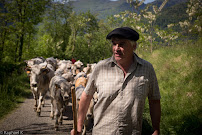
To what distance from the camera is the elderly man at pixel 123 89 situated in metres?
2.25

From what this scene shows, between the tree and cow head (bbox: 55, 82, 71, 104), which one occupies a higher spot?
the tree

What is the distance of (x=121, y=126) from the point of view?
2.24m

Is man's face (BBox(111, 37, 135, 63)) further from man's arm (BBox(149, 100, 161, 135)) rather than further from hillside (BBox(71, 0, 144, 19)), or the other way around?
hillside (BBox(71, 0, 144, 19))

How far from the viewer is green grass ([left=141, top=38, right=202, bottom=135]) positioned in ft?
16.5

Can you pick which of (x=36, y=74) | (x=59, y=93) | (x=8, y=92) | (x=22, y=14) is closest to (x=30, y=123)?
(x=59, y=93)

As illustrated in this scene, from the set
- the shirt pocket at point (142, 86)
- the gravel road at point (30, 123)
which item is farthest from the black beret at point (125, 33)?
the gravel road at point (30, 123)

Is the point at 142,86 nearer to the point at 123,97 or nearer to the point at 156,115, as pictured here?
the point at 123,97

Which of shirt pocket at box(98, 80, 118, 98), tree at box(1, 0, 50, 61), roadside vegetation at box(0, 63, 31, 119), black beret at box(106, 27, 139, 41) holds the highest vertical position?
tree at box(1, 0, 50, 61)

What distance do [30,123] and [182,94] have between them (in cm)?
607

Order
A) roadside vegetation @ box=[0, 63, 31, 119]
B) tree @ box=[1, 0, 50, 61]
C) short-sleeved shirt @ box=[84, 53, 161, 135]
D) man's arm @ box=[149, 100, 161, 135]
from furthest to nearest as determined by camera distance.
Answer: tree @ box=[1, 0, 50, 61] → roadside vegetation @ box=[0, 63, 31, 119] → man's arm @ box=[149, 100, 161, 135] → short-sleeved shirt @ box=[84, 53, 161, 135]

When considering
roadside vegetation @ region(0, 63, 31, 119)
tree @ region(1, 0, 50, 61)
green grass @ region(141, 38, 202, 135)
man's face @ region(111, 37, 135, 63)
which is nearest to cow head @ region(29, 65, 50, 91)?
roadside vegetation @ region(0, 63, 31, 119)

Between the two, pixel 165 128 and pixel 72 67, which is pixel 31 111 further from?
pixel 165 128

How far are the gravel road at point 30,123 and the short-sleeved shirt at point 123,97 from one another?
4565 mm

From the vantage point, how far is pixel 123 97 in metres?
2.27
